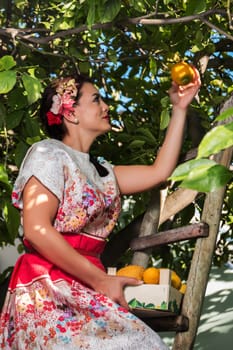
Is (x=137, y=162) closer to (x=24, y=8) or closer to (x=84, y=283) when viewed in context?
(x=24, y=8)

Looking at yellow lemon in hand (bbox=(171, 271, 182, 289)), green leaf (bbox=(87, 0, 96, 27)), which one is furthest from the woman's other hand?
green leaf (bbox=(87, 0, 96, 27))

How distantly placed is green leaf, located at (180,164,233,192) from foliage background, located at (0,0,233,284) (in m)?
1.61

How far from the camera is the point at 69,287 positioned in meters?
2.33

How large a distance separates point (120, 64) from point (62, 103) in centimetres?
235

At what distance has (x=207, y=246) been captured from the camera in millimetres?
3139

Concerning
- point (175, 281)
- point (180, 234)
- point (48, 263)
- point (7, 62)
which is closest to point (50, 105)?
point (7, 62)

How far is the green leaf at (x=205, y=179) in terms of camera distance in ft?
3.80

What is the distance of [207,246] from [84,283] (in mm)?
888

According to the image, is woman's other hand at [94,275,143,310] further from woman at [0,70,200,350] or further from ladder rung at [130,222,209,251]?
ladder rung at [130,222,209,251]

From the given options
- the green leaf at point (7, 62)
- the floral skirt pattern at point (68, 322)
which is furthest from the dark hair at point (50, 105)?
the floral skirt pattern at point (68, 322)

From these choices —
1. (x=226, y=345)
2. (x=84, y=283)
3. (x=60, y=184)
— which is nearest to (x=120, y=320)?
(x=84, y=283)

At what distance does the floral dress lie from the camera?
88.0 inches

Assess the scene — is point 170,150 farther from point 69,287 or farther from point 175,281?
point 175,281

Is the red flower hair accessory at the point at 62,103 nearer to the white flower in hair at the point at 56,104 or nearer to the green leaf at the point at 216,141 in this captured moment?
the white flower in hair at the point at 56,104
